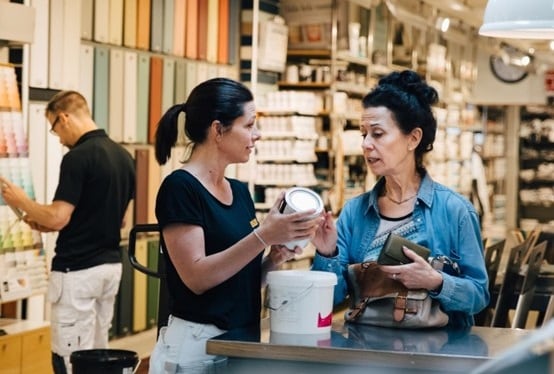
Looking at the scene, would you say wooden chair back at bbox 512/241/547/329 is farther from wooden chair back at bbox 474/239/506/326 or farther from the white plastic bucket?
the white plastic bucket

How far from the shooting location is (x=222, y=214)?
3.15 meters

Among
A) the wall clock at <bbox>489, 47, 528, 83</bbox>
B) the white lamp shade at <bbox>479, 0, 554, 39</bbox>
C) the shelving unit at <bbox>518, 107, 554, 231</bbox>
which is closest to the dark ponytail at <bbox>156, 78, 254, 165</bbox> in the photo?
the white lamp shade at <bbox>479, 0, 554, 39</bbox>

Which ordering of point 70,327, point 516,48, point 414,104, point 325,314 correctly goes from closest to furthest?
point 325,314
point 414,104
point 70,327
point 516,48

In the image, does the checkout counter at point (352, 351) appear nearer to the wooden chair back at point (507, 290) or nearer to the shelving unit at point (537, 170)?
the wooden chair back at point (507, 290)

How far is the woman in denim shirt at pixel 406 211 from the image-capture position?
10.8ft

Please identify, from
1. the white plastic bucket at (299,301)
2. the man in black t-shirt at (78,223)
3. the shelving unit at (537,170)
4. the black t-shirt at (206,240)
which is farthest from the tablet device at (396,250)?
the shelving unit at (537,170)

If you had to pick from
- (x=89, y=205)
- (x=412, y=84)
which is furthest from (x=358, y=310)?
(x=89, y=205)

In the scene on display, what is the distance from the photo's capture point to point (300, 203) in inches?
122

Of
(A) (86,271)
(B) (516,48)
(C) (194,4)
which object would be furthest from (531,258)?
(B) (516,48)

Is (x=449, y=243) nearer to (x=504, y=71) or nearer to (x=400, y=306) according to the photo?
(x=400, y=306)

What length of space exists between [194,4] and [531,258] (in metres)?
4.12

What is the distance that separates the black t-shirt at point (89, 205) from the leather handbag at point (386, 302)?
2.63m

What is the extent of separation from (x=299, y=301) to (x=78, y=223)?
9.37 ft

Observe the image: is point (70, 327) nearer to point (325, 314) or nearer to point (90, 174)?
point (90, 174)
